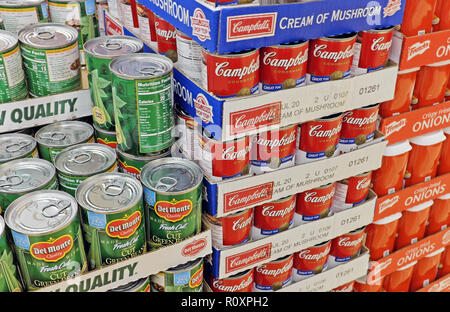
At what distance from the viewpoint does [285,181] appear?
5.83 ft

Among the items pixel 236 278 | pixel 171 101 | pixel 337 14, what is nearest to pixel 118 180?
pixel 171 101

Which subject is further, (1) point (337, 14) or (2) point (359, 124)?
(2) point (359, 124)

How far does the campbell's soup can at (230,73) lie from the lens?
1.45 meters

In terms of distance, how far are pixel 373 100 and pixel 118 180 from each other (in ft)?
3.29

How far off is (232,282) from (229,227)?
0.29m

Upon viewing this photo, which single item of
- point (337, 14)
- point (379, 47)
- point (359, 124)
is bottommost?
point (359, 124)

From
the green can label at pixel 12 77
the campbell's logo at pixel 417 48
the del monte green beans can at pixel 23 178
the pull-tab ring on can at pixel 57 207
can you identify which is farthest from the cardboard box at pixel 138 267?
the campbell's logo at pixel 417 48

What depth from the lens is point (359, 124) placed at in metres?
1.88

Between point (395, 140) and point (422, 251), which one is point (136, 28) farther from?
point (422, 251)

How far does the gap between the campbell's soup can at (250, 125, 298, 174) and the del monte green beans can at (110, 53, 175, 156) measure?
31cm

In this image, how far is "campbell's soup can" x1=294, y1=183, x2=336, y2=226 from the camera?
192 cm

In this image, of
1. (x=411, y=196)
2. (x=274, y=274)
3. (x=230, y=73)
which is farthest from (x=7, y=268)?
(x=411, y=196)

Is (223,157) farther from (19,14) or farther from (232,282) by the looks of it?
(19,14)

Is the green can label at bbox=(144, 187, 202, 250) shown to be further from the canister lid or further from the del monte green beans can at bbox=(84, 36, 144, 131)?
the canister lid
